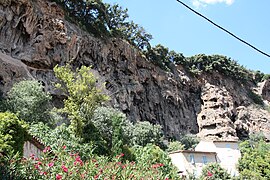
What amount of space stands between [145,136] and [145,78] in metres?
14.4

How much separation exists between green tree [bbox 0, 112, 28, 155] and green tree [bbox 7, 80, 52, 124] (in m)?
9.22

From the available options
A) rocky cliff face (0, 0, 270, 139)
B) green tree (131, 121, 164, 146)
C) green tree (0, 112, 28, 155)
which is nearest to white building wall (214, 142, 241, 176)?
green tree (131, 121, 164, 146)

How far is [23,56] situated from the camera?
29125 millimetres

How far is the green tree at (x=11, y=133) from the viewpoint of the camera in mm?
10745

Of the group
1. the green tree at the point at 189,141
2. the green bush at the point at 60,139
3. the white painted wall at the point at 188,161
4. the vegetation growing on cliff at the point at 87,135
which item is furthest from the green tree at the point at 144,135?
the green bush at the point at 60,139

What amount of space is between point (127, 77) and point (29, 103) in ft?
64.5

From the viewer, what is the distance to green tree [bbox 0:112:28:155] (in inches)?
423

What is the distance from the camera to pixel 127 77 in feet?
130

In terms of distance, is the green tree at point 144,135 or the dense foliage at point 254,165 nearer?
the dense foliage at point 254,165

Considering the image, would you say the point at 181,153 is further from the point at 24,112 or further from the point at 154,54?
the point at 154,54

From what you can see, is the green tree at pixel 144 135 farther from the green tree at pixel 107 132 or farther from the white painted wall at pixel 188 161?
the green tree at pixel 107 132

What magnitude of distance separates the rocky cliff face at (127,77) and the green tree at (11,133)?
47.1 feet

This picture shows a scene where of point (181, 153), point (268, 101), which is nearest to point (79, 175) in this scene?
point (181, 153)

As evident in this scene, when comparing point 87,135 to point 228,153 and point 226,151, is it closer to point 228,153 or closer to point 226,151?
point 226,151
